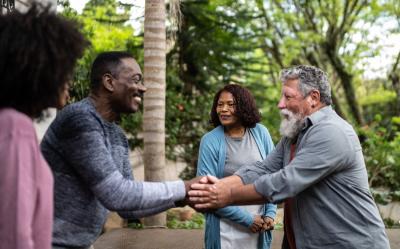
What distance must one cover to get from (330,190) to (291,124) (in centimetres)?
54

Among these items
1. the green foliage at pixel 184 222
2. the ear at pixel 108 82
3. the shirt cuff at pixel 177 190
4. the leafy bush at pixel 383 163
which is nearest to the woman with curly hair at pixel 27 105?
the ear at pixel 108 82

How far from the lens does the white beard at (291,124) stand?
3457 millimetres

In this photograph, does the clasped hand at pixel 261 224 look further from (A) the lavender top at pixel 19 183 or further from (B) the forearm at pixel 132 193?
(A) the lavender top at pixel 19 183

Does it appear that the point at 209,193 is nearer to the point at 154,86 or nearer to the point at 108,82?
the point at 108,82

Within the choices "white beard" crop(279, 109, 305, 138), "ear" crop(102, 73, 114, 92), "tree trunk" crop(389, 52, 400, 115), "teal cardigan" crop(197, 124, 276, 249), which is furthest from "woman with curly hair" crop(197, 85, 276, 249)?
"tree trunk" crop(389, 52, 400, 115)

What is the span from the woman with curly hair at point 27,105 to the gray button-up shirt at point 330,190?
1.58 meters

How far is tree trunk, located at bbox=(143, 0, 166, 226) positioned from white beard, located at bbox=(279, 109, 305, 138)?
368 cm

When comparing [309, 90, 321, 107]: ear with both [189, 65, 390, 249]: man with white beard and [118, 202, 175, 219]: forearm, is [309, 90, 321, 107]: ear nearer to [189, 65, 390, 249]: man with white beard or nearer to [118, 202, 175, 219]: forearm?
[189, 65, 390, 249]: man with white beard

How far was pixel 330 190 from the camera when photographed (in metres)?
3.15

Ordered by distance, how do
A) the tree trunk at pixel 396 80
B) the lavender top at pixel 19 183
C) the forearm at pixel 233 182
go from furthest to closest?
the tree trunk at pixel 396 80, the forearm at pixel 233 182, the lavender top at pixel 19 183

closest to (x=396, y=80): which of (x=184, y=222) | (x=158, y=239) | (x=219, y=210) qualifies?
(x=184, y=222)

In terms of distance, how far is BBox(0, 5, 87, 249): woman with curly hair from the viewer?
1822 mm

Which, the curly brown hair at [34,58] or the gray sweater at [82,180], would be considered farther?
the gray sweater at [82,180]

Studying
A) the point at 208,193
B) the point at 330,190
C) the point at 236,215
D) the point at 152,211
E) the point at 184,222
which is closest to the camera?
the point at 152,211
